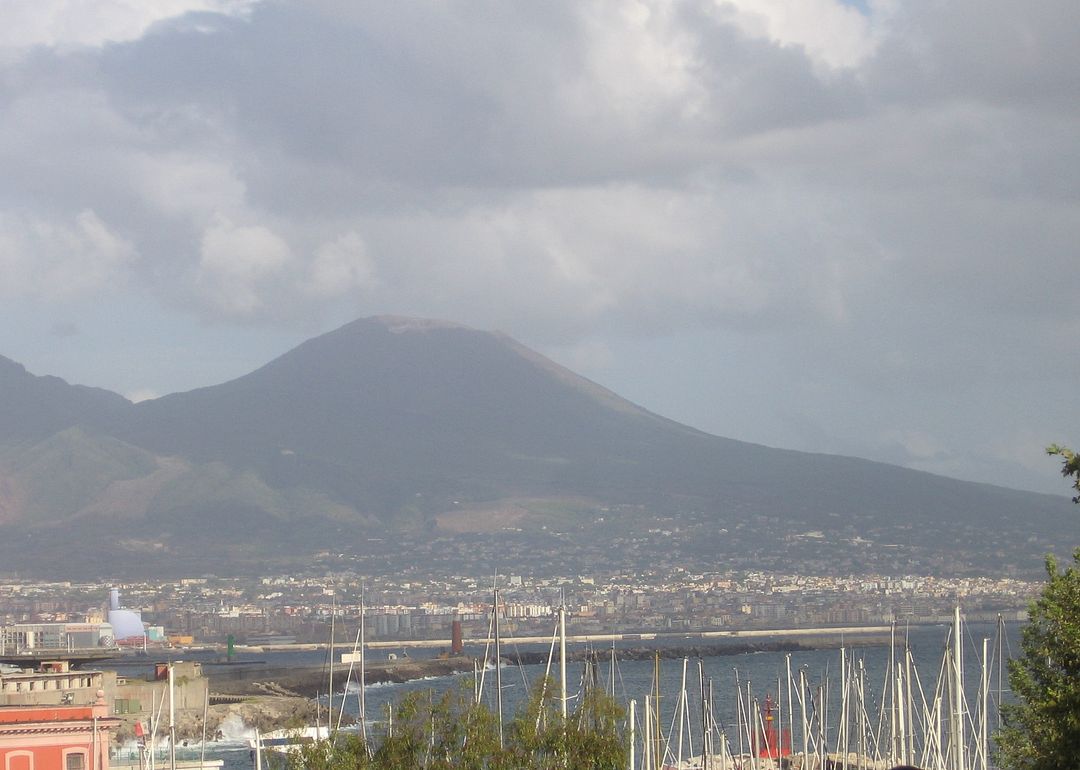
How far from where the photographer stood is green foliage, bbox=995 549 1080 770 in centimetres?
2220

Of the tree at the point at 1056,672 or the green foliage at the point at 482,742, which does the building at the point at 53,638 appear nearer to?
the green foliage at the point at 482,742

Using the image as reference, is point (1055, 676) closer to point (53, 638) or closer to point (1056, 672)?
point (1056, 672)

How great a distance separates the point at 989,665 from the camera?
57531mm

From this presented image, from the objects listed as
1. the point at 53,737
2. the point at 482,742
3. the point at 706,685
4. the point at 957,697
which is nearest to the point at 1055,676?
the point at 482,742

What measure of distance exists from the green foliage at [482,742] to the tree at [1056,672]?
26.5 ft

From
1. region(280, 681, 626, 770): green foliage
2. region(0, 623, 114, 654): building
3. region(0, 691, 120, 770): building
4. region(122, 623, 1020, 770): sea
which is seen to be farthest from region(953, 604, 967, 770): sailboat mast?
region(0, 623, 114, 654): building

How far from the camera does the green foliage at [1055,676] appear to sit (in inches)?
874

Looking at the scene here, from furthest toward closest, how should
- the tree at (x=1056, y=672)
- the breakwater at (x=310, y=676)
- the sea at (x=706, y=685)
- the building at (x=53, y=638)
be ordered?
the breakwater at (x=310, y=676), the building at (x=53, y=638), the sea at (x=706, y=685), the tree at (x=1056, y=672)

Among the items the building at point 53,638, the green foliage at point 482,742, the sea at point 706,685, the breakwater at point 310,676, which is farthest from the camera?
the breakwater at point 310,676

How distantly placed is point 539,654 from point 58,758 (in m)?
145

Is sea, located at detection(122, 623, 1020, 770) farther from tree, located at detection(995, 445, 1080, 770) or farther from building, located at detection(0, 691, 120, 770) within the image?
tree, located at detection(995, 445, 1080, 770)

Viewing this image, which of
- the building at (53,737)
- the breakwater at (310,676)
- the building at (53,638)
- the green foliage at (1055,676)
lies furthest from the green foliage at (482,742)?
the breakwater at (310,676)

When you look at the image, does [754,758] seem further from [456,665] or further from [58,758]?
[456,665]

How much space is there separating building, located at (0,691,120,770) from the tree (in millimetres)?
24130
